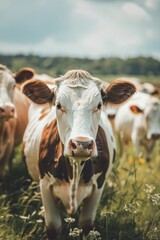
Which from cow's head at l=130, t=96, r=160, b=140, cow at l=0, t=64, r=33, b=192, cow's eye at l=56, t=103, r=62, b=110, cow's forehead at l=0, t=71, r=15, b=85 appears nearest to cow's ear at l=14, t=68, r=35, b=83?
cow at l=0, t=64, r=33, b=192

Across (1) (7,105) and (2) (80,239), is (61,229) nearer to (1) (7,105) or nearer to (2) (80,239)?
(2) (80,239)

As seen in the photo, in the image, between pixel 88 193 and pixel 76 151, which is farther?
pixel 88 193

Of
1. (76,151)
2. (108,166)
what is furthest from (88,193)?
(76,151)

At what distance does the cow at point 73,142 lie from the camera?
3.24 m

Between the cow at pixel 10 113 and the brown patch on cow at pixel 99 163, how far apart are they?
136 centimetres

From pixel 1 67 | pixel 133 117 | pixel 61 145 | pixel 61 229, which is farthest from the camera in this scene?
pixel 133 117

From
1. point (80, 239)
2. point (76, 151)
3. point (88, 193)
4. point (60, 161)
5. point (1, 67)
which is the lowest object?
point (80, 239)

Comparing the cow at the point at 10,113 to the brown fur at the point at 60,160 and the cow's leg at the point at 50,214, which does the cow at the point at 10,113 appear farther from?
the cow's leg at the point at 50,214

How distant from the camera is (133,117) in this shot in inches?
412

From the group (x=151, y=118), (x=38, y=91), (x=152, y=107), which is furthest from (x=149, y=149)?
(x=38, y=91)

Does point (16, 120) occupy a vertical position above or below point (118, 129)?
above

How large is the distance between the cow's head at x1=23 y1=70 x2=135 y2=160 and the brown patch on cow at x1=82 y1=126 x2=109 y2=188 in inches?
17.6

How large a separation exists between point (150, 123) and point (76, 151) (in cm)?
627

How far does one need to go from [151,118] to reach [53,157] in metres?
5.55
